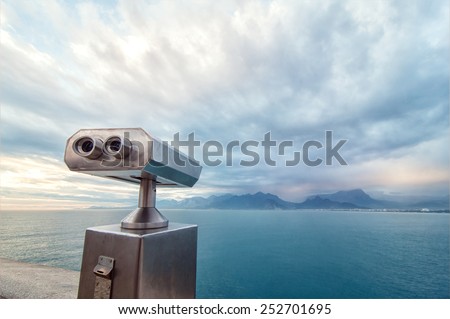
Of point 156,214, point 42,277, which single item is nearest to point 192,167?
point 156,214

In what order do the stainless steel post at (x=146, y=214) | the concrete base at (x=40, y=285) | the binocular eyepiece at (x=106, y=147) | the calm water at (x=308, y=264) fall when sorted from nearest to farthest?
1. the binocular eyepiece at (x=106, y=147)
2. the stainless steel post at (x=146, y=214)
3. the concrete base at (x=40, y=285)
4. the calm water at (x=308, y=264)

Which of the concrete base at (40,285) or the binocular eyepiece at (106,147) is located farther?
the concrete base at (40,285)

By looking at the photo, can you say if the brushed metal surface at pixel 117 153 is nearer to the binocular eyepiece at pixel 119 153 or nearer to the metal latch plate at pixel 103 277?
the binocular eyepiece at pixel 119 153

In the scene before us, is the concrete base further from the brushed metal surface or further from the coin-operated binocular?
the brushed metal surface

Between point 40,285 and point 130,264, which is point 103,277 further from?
point 40,285

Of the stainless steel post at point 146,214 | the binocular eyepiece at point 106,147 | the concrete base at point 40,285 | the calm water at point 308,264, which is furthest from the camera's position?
the calm water at point 308,264

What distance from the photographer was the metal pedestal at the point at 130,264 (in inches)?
50.0

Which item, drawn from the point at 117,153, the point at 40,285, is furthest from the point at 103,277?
the point at 40,285

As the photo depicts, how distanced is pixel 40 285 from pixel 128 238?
10.5 ft

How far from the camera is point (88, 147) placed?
4.35ft

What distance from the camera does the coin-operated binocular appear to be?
125 cm

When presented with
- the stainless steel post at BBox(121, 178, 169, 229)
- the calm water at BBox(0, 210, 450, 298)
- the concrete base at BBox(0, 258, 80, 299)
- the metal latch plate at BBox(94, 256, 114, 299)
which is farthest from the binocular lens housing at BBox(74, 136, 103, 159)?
the calm water at BBox(0, 210, 450, 298)

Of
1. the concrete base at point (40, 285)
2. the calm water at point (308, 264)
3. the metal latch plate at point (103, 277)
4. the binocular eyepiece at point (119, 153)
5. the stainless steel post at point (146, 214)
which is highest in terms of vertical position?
the binocular eyepiece at point (119, 153)

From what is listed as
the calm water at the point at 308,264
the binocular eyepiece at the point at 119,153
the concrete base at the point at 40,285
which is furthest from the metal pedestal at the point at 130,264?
the calm water at the point at 308,264
